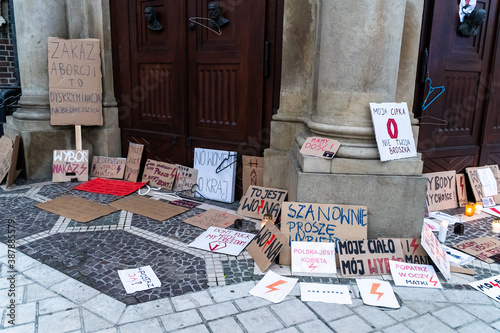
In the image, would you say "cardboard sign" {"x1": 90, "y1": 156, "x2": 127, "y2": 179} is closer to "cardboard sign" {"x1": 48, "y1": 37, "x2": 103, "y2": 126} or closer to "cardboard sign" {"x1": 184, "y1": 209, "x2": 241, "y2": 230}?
"cardboard sign" {"x1": 48, "y1": 37, "x2": 103, "y2": 126}

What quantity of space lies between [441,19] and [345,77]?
1.75 metres

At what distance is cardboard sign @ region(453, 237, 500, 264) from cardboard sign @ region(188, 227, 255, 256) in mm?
1831

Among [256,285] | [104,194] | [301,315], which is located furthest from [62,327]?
[104,194]

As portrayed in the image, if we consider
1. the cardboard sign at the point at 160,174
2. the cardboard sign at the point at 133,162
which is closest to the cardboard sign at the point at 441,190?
the cardboard sign at the point at 160,174

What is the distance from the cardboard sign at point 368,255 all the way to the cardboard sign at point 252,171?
5.03ft

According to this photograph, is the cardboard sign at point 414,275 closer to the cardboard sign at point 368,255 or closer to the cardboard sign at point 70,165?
the cardboard sign at point 368,255

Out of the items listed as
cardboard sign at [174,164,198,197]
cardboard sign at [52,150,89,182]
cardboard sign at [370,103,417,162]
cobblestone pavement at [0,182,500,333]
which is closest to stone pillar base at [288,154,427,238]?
cardboard sign at [370,103,417,162]

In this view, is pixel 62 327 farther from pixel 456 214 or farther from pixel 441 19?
pixel 441 19

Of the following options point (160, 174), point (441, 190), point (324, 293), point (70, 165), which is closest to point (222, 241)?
point (324, 293)

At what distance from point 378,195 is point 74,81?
163 inches

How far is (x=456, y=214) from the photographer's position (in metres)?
4.22

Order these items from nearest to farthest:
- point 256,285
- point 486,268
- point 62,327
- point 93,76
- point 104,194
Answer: point 62,327
point 256,285
point 486,268
point 104,194
point 93,76

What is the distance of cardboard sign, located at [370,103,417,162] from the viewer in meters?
3.07

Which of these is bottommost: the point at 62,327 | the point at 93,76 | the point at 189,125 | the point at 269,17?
the point at 62,327
